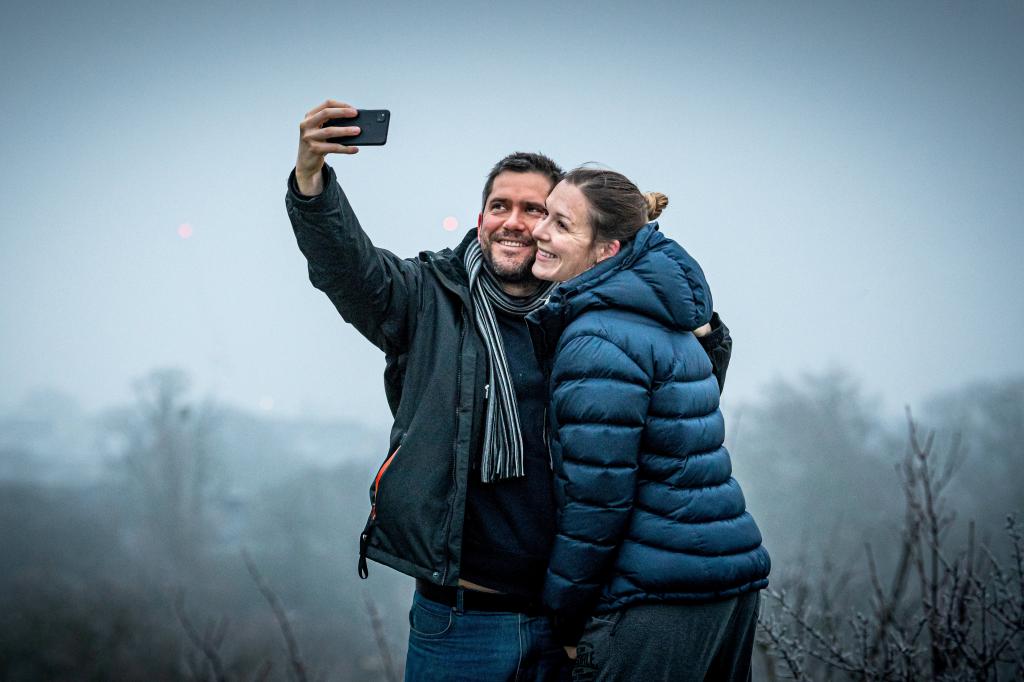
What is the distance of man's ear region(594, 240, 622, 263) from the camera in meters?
2.03

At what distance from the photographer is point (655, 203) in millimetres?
2213

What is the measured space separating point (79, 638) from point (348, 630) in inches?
477

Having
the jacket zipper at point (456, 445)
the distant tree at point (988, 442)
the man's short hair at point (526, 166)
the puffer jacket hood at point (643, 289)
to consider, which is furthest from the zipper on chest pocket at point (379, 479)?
the distant tree at point (988, 442)

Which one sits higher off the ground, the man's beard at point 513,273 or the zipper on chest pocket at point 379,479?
the man's beard at point 513,273

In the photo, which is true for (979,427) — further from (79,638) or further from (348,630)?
(79,638)

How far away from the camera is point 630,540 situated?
177cm

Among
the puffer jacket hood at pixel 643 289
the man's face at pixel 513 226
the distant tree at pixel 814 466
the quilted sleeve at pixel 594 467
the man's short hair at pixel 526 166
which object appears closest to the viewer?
the quilted sleeve at pixel 594 467

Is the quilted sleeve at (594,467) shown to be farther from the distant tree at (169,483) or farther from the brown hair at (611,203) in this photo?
the distant tree at (169,483)

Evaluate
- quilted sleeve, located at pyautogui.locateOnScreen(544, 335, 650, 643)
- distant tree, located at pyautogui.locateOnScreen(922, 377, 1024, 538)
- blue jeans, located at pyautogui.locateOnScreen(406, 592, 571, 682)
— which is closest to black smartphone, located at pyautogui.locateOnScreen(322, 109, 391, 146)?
quilted sleeve, located at pyautogui.locateOnScreen(544, 335, 650, 643)

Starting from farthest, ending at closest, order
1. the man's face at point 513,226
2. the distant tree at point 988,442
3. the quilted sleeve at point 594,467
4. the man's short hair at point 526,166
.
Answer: the distant tree at point 988,442 < the man's short hair at point 526,166 < the man's face at point 513,226 < the quilted sleeve at point 594,467

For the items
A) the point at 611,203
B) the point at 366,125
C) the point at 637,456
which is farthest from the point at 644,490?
the point at 366,125

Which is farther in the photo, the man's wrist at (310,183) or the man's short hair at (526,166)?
the man's short hair at (526,166)

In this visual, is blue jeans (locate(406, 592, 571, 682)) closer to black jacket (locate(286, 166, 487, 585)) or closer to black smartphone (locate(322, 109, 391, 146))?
black jacket (locate(286, 166, 487, 585))

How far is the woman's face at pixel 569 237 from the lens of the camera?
204 cm
